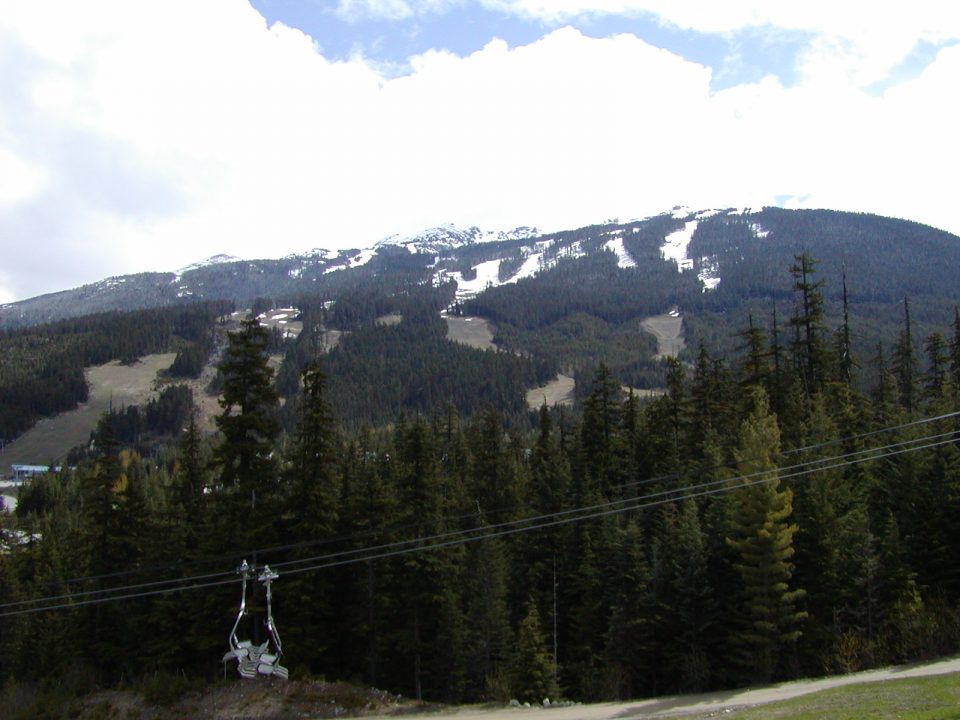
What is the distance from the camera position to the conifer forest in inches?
1324

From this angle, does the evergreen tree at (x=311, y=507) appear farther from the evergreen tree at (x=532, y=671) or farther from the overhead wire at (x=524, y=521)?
the evergreen tree at (x=532, y=671)

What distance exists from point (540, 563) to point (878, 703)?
31.8m

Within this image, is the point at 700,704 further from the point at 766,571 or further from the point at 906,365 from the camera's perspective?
the point at 906,365

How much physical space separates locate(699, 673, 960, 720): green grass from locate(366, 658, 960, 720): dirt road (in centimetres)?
165

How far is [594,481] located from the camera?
55.1m

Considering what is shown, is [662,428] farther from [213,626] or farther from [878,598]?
[213,626]

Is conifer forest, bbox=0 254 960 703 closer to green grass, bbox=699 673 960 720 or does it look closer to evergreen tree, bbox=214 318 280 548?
evergreen tree, bbox=214 318 280 548

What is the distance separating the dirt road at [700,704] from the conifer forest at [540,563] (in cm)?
345

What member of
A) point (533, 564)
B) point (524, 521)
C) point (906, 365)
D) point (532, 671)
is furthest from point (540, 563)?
point (906, 365)

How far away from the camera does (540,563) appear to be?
4994 cm

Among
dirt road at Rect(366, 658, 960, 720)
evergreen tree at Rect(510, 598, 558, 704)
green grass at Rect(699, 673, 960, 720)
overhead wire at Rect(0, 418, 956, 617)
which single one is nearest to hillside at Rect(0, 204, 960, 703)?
evergreen tree at Rect(510, 598, 558, 704)

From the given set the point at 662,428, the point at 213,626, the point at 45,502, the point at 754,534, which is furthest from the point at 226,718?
the point at 45,502

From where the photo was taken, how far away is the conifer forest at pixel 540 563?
110ft

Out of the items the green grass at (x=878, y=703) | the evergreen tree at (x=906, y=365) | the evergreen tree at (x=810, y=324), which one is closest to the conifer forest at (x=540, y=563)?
the evergreen tree at (x=810, y=324)
